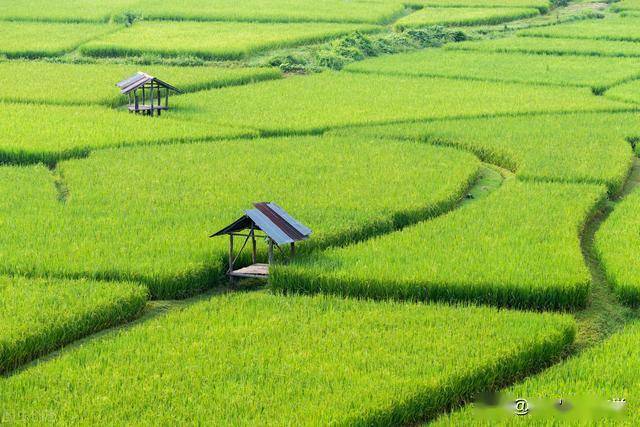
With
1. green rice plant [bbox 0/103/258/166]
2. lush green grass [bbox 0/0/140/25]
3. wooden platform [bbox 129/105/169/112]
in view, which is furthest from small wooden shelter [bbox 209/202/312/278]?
lush green grass [bbox 0/0/140/25]

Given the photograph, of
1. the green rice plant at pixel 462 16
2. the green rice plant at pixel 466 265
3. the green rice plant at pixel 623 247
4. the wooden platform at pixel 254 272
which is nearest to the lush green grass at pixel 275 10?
the green rice plant at pixel 462 16

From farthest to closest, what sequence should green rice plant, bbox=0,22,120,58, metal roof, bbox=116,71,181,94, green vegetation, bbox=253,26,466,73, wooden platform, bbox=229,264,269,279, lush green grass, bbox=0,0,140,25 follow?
lush green grass, bbox=0,0,140,25
green rice plant, bbox=0,22,120,58
green vegetation, bbox=253,26,466,73
metal roof, bbox=116,71,181,94
wooden platform, bbox=229,264,269,279

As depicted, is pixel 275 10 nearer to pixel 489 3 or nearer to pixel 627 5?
pixel 489 3

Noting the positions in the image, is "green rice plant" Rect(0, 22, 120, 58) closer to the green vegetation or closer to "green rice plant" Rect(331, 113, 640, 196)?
the green vegetation

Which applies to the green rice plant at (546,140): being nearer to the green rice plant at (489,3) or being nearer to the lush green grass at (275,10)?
the lush green grass at (275,10)

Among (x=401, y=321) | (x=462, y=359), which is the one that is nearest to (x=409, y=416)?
(x=462, y=359)

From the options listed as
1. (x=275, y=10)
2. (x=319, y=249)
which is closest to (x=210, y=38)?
(x=275, y=10)
